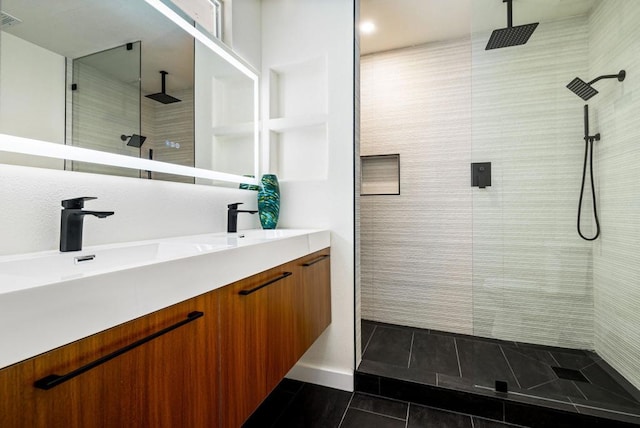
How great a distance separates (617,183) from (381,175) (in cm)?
151

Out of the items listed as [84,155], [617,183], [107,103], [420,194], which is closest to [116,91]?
[107,103]

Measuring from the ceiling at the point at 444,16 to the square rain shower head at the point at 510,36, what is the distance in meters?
0.03

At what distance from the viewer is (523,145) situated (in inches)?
79.4

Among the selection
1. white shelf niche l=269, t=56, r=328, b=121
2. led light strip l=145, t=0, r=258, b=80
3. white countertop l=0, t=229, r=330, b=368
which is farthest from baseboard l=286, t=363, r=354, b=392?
led light strip l=145, t=0, r=258, b=80

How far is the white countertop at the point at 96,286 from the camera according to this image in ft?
1.48

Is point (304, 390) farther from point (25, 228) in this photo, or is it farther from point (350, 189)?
point (25, 228)

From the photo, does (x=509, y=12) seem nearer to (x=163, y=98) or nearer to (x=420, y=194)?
(x=420, y=194)

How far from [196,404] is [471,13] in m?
2.69

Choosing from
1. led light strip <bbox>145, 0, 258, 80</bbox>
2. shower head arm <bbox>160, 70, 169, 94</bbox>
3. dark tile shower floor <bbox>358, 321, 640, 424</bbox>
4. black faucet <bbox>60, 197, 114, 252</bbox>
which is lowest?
dark tile shower floor <bbox>358, 321, 640, 424</bbox>

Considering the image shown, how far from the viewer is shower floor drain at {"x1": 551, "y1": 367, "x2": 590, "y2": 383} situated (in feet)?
5.61

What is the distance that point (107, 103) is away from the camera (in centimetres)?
116

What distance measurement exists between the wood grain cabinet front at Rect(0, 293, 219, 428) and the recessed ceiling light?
7.41 feet

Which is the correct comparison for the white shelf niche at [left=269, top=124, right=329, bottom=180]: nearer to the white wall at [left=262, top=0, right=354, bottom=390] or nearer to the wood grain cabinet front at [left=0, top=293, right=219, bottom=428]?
the white wall at [left=262, top=0, right=354, bottom=390]

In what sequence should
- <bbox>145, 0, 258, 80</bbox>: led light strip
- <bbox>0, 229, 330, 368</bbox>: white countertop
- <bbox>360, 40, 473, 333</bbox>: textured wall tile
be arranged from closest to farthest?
<bbox>0, 229, 330, 368</bbox>: white countertop
<bbox>145, 0, 258, 80</bbox>: led light strip
<bbox>360, 40, 473, 333</bbox>: textured wall tile
